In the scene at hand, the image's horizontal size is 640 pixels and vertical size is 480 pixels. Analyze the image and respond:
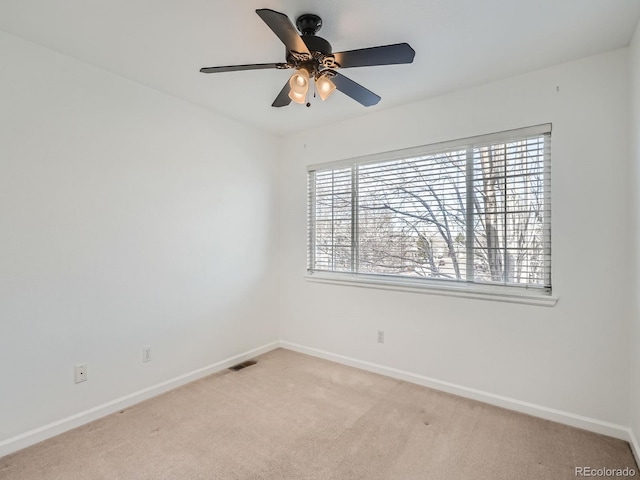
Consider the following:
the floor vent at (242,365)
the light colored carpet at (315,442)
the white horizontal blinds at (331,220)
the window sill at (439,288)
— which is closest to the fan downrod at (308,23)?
the white horizontal blinds at (331,220)

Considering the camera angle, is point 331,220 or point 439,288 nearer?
point 439,288

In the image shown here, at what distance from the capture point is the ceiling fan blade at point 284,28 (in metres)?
1.45

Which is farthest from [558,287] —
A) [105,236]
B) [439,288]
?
[105,236]

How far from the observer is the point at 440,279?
9.73ft

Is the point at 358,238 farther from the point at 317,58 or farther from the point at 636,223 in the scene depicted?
the point at 636,223

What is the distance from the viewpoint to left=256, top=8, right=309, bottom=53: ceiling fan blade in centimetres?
145

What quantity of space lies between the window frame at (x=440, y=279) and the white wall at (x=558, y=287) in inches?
2.2

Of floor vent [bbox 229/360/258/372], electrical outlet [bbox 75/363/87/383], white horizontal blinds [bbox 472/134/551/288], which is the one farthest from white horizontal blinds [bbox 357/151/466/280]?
electrical outlet [bbox 75/363/87/383]

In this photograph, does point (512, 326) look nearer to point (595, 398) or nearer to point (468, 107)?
point (595, 398)

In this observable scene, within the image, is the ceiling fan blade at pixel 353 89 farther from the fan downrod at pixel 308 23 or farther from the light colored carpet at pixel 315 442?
the light colored carpet at pixel 315 442

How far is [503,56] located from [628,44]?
71 centimetres

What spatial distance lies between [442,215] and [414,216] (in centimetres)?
26

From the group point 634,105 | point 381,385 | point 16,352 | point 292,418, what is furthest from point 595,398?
point 16,352

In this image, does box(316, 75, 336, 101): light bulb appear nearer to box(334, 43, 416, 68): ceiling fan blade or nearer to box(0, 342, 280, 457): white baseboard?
box(334, 43, 416, 68): ceiling fan blade
